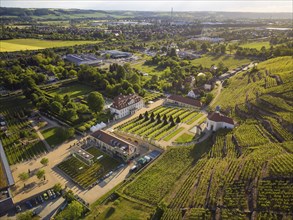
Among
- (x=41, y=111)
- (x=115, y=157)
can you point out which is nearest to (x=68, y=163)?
(x=115, y=157)

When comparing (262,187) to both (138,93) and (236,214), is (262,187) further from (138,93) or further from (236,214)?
(138,93)

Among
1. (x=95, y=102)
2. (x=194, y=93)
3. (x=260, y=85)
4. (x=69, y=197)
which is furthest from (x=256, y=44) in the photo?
(x=69, y=197)

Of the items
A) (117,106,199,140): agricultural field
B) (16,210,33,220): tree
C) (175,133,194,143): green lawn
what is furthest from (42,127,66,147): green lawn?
(175,133,194,143): green lawn

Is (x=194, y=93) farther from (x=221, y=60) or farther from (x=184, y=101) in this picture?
(x=221, y=60)

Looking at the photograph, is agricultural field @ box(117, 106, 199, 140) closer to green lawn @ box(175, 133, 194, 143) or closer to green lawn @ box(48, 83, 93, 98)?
green lawn @ box(175, 133, 194, 143)

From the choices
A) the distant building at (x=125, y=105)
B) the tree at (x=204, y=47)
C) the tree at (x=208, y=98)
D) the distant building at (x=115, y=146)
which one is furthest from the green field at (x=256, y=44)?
the distant building at (x=115, y=146)

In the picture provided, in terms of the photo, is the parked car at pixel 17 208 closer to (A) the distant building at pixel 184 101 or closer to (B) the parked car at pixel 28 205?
(B) the parked car at pixel 28 205
